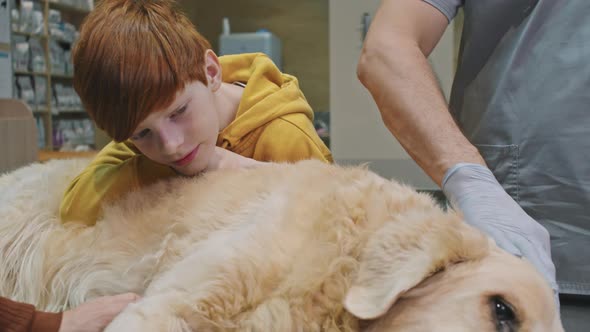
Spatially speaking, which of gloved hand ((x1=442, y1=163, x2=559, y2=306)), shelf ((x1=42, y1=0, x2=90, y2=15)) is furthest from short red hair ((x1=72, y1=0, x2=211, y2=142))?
shelf ((x1=42, y1=0, x2=90, y2=15))

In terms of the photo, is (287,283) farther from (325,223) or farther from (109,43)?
(109,43)

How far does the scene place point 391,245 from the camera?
0.82 metres

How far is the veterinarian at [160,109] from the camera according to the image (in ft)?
3.73

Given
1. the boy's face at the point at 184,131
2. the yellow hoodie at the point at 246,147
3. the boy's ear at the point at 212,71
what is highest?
the boy's ear at the point at 212,71

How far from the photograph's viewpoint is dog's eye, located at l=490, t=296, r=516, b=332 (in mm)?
750

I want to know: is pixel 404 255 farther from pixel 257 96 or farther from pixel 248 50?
pixel 248 50

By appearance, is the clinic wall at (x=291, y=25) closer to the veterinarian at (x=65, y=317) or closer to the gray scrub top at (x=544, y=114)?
the gray scrub top at (x=544, y=114)

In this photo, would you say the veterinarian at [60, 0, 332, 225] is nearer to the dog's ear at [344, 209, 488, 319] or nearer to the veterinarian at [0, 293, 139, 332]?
the veterinarian at [0, 293, 139, 332]

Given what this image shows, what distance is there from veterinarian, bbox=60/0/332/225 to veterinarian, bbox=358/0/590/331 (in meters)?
0.28

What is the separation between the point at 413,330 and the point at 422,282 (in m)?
0.07

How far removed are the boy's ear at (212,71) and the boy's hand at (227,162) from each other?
0.52 feet

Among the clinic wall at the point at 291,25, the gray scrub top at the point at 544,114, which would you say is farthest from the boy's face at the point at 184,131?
the clinic wall at the point at 291,25

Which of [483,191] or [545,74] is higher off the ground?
[545,74]

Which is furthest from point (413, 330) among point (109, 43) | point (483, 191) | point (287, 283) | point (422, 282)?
point (109, 43)
